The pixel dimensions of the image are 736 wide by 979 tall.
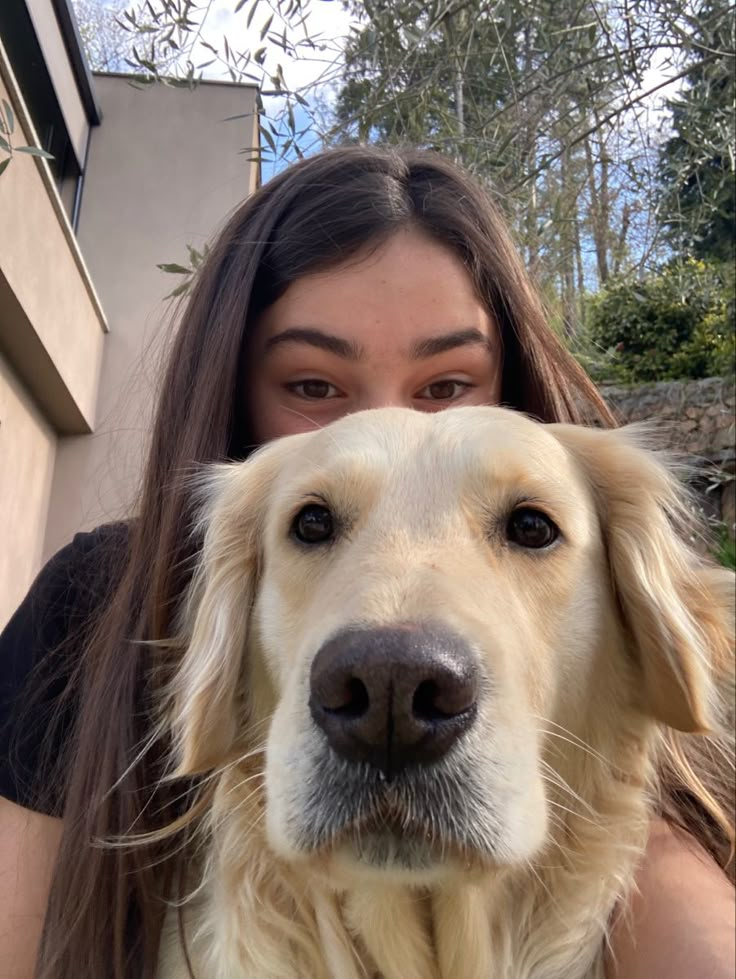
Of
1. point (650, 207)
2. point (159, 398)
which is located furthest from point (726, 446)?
point (159, 398)

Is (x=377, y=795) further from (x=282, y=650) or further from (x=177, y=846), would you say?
(x=177, y=846)

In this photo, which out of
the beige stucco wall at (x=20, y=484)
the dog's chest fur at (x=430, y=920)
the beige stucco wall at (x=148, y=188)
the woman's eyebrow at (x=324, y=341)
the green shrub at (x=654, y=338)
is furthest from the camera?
the green shrub at (x=654, y=338)

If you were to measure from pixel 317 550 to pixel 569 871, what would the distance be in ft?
2.80

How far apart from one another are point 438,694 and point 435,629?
10 centimetres

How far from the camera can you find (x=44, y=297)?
643cm

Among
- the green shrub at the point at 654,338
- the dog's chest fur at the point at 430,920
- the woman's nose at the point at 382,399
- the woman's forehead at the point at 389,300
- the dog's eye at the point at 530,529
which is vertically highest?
the green shrub at the point at 654,338

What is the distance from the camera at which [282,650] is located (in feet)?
5.90

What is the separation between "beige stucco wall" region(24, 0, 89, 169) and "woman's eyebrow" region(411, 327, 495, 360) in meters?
6.40

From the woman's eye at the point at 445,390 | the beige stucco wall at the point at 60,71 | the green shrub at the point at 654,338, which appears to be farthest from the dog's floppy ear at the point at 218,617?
the green shrub at the point at 654,338

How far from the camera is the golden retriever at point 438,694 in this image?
1337 mm

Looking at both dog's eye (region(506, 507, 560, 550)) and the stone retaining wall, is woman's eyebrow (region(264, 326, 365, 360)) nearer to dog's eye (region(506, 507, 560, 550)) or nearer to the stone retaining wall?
dog's eye (region(506, 507, 560, 550))

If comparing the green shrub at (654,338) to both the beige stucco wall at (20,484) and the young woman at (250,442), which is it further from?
the young woman at (250,442)

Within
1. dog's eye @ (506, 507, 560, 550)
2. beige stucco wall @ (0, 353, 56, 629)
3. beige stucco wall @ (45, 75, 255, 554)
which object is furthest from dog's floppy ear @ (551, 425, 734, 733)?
beige stucco wall @ (45, 75, 255, 554)

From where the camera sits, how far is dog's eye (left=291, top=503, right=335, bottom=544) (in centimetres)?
184
